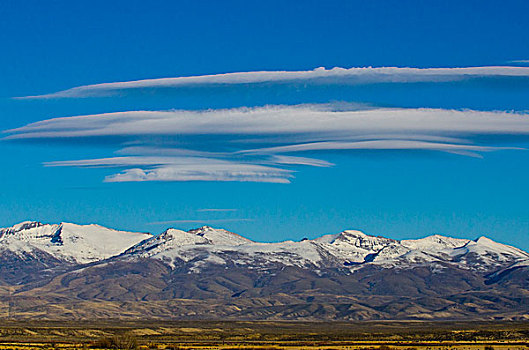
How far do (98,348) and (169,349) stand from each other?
13692 mm

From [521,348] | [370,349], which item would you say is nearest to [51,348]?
[370,349]

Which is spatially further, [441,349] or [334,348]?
[334,348]

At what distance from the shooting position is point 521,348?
162m

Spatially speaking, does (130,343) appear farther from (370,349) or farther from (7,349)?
(370,349)

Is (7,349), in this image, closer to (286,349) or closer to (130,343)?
(130,343)

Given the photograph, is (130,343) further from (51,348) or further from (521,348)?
(521,348)

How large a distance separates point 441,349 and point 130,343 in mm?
59295

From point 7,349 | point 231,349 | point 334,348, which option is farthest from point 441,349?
point 7,349

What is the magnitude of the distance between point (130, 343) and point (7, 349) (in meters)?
24.0

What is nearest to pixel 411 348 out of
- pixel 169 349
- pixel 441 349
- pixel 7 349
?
pixel 441 349

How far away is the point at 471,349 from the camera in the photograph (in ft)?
545

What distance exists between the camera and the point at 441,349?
163000 millimetres

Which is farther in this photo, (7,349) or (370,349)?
(370,349)

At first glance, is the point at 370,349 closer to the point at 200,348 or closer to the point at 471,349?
the point at 471,349
